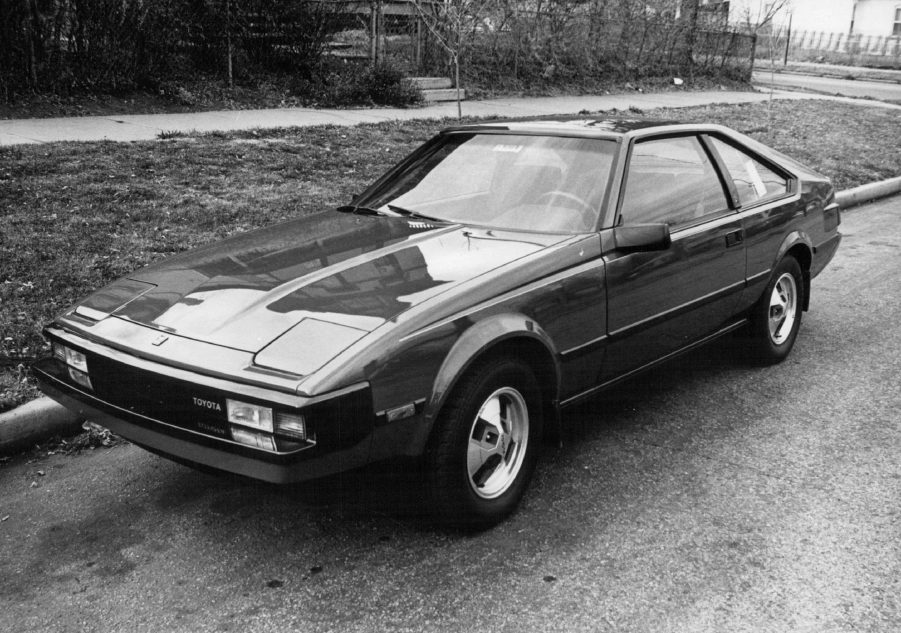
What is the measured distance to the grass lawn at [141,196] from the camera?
5.21 metres

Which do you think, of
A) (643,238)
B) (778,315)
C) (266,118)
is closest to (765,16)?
(266,118)

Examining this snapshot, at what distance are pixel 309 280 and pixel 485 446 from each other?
87cm

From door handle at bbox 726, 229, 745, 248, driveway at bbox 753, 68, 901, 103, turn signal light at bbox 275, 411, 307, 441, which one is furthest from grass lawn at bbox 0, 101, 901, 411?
driveway at bbox 753, 68, 901, 103

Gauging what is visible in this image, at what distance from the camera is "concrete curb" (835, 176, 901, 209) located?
996cm

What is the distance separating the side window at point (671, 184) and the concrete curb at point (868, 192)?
Result: 5.97 meters

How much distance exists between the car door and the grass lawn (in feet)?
8.78

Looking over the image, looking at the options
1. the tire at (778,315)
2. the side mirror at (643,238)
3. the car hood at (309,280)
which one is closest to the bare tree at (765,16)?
the tire at (778,315)

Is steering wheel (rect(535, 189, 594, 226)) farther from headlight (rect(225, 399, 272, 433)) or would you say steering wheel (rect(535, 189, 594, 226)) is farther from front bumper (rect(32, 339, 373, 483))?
headlight (rect(225, 399, 272, 433))

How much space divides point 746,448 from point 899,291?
3.25 m

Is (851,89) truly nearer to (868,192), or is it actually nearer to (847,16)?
(868,192)

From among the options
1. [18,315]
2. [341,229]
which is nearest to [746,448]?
[341,229]

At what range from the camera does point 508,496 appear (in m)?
3.34

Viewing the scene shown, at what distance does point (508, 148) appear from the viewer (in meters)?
4.20

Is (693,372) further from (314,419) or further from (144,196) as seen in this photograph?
(144,196)
